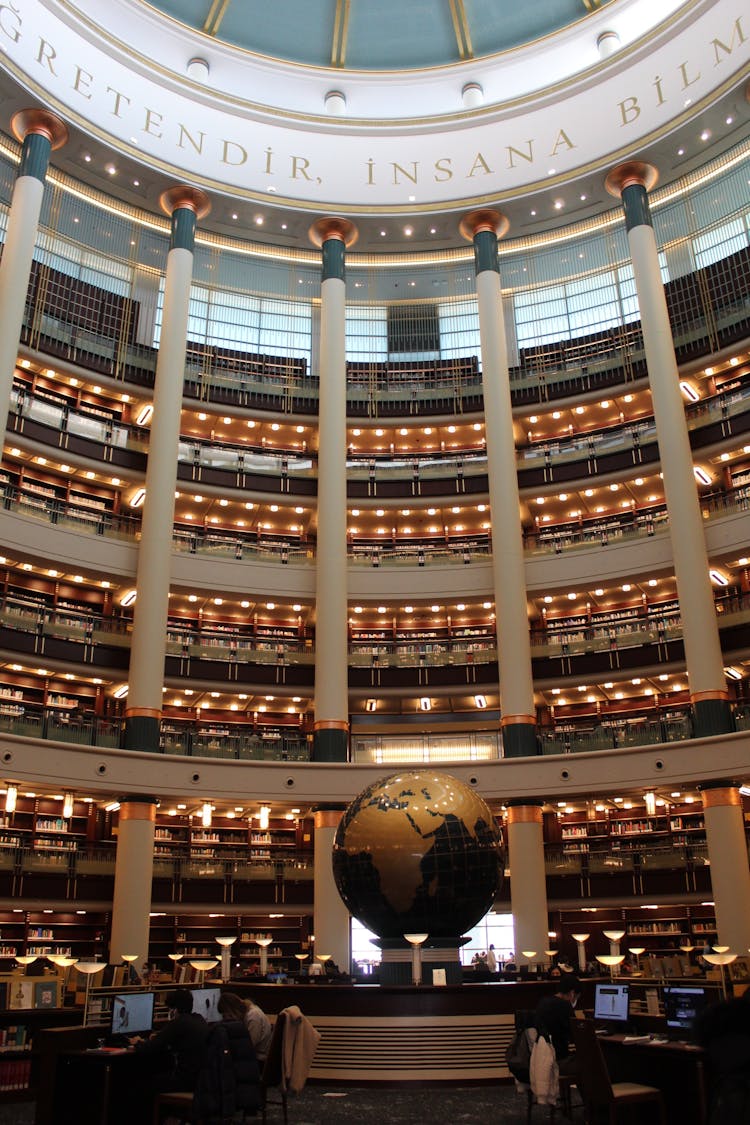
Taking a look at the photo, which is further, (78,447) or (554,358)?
(554,358)

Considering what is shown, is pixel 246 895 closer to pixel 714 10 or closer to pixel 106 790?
pixel 106 790

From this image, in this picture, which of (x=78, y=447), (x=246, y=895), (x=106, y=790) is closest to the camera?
(x=106, y=790)

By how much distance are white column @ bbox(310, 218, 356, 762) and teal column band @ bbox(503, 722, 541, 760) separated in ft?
14.0

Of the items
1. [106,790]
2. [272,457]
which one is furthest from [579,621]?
[106,790]

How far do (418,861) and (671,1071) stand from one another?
3739mm

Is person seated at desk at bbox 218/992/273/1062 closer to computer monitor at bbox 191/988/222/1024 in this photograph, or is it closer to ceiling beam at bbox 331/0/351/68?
computer monitor at bbox 191/988/222/1024

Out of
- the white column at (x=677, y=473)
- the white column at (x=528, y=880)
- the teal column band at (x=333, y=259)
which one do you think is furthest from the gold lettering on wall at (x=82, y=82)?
the white column at (x=528, y=880)

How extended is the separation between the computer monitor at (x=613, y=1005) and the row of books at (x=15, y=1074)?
6064 millimetres

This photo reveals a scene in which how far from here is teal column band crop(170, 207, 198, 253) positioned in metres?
29.3

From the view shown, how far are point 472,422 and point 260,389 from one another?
688cm

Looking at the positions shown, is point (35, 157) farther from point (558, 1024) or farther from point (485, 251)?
point (558, 1024)

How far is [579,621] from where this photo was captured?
30.0 m

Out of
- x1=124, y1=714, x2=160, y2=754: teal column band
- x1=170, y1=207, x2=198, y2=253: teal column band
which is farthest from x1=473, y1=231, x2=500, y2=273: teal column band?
x1=124, y1=714, x2=160, y2=754: teal column band

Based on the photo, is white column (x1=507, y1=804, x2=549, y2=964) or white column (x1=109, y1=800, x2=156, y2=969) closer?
white column (x1=109, y1=800, x2=156, y2=969)
